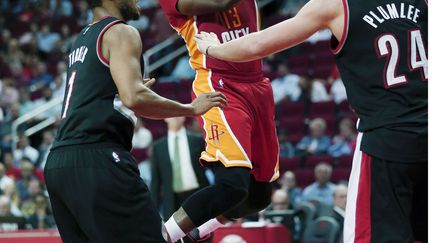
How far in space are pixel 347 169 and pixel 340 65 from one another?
324 inches

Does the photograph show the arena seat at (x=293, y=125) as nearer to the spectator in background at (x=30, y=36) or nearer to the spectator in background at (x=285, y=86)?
the spectator in background at (x=285, y=86)

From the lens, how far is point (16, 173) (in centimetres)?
1448

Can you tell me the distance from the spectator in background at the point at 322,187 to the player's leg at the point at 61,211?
7243 mm

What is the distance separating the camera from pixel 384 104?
4.23m

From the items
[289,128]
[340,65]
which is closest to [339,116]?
[289,128]

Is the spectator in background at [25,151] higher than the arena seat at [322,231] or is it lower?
higher

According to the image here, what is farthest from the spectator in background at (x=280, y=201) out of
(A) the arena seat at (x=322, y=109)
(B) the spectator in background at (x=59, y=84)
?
(B) the spectator in background at (x=59, y=84)

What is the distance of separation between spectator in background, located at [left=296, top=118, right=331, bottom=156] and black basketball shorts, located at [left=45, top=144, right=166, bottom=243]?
8812 mm

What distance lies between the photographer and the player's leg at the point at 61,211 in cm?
457

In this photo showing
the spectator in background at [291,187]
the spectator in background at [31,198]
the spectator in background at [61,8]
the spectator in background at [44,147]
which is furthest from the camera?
the spectator in background at [61,8]

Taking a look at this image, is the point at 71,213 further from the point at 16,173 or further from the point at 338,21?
the point at 16,173

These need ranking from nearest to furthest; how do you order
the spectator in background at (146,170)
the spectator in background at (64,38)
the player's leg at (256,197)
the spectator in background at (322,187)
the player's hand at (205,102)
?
the player's hand at (205,102)
the player's leg at (256,197)
the spectator in background at (322,187)
the spectator in background at (146,170)
the spectator in background at (64,38)

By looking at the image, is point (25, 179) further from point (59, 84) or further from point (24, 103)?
point (24, 103)

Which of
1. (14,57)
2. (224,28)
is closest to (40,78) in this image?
(14,57)
